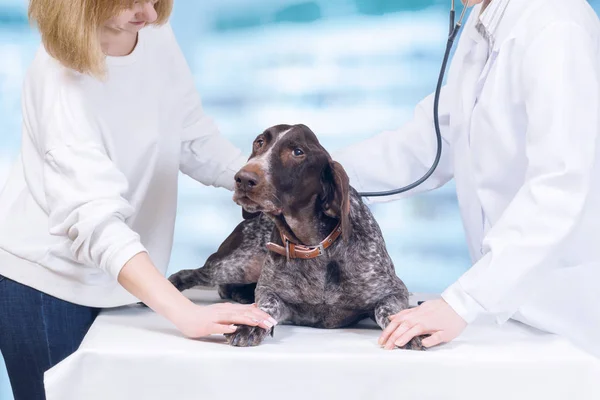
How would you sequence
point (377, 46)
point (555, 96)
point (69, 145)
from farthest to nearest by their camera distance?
1. point (377, 46)
2. point (69, 145)
3. point (555, 96)

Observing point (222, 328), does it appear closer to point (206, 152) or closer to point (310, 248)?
point (310, 248)

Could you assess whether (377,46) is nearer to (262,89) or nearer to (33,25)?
(262,89)

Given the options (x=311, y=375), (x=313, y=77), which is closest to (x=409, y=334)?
(x=311, y=375)

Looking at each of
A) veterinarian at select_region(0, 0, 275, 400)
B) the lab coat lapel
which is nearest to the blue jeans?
veterinarian at select_region(0, 0, 275, 400)

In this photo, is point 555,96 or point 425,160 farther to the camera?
point 425,160

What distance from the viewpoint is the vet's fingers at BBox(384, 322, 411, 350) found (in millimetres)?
1749

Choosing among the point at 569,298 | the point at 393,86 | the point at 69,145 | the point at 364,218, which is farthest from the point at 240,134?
the point at 569,298

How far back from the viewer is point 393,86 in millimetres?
3469

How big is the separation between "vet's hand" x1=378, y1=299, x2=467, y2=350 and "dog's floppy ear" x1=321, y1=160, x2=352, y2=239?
29cm

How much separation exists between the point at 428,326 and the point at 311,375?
0.91 ft

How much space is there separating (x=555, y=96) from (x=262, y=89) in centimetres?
192

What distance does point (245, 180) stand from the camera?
1834mm

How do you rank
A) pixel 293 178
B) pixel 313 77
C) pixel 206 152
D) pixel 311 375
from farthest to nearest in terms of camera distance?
pixel 313 77, pixel 206 152, pixel 293 178, pixel 311 375

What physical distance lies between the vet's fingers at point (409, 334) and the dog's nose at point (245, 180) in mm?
477
